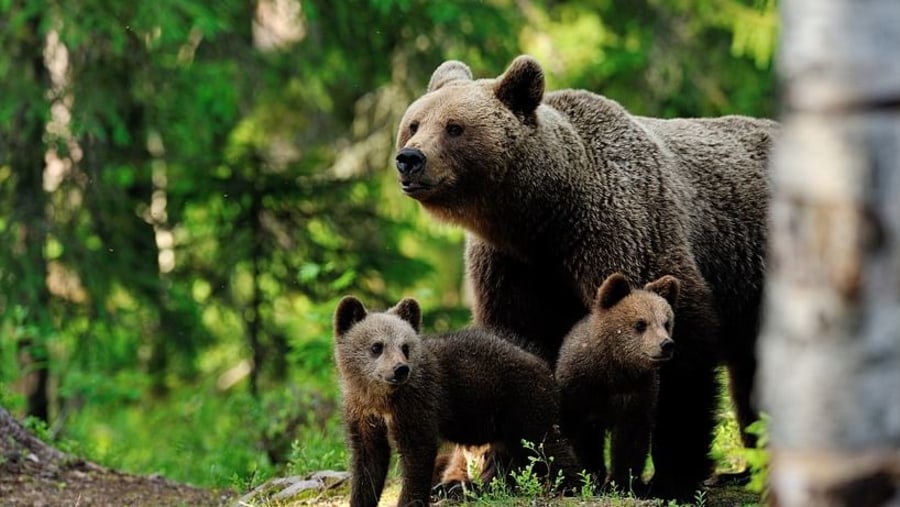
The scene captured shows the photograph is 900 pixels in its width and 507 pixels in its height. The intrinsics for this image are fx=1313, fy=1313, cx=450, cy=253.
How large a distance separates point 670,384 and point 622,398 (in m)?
0.66

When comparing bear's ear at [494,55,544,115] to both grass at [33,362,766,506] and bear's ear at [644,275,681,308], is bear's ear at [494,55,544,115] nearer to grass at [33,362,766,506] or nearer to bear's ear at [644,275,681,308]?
bear's ear at [644,275,681,308]

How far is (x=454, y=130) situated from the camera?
23.7ft

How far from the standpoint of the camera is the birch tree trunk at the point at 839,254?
2824 millimetres

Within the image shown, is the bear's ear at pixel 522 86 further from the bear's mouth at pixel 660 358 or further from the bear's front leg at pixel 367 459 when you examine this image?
the bear's front leg at pixel 367 459

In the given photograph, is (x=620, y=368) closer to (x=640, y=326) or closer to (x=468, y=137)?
(x=640, y=326)

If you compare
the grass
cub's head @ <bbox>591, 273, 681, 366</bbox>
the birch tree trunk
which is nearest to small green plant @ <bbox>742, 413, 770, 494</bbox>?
the grass

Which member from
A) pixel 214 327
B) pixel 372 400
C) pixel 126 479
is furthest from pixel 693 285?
pixel 214 327

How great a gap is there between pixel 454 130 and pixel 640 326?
157cm

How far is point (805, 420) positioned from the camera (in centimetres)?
296

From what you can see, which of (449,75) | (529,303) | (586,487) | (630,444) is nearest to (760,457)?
(586,487)

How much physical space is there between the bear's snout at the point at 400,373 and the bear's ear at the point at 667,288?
1448mm

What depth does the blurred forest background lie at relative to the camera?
1223cm

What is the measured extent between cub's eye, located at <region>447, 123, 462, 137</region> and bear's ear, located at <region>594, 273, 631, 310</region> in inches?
47.4

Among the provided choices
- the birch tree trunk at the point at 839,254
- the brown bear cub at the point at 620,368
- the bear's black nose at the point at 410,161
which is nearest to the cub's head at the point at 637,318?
the brown bear cub at the point at 620,368
